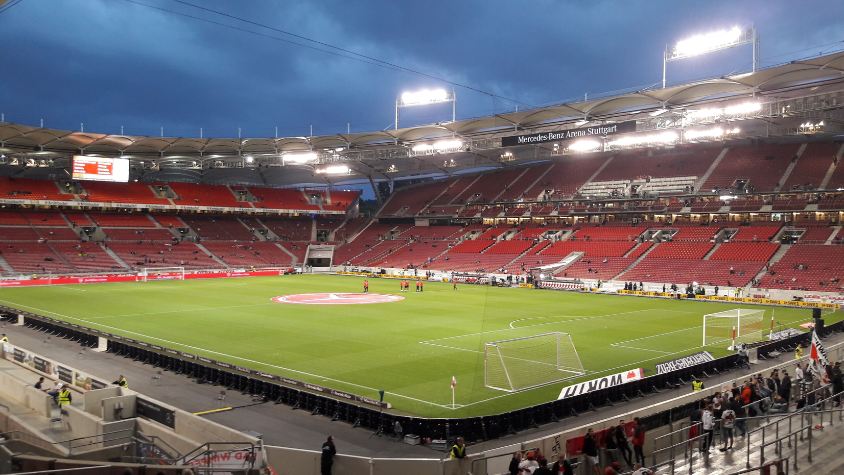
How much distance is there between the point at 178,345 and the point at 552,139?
3361 centimetres

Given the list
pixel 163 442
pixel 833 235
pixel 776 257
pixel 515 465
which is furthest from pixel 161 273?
A: pixel 833 235

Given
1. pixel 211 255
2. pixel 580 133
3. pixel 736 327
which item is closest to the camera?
pixel 736 327

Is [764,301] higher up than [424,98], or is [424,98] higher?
[424,98]

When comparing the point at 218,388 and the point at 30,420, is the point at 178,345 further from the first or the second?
the point at 30,420

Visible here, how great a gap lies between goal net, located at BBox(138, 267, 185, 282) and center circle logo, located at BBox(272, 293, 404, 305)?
21.6 meters

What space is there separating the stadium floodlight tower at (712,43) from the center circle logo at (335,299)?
85.3 ft

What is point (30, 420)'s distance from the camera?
14.6 m

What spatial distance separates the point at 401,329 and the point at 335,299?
45.6 ft

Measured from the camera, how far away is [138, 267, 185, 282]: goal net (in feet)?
186

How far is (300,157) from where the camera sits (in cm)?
6600

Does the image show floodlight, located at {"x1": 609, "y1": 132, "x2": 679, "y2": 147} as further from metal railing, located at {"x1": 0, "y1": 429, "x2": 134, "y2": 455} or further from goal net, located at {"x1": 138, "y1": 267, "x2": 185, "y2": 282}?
Result: metal railing, located at {"x1": 0, "y1": 429, "x2": 134, "y2": 455}

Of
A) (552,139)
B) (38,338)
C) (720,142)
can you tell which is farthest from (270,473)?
(720,142)

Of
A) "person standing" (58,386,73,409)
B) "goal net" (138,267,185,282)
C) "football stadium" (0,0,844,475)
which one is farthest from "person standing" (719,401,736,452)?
"goal net" (138,267,185,282)

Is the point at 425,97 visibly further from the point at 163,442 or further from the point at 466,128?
the point at 163,442
